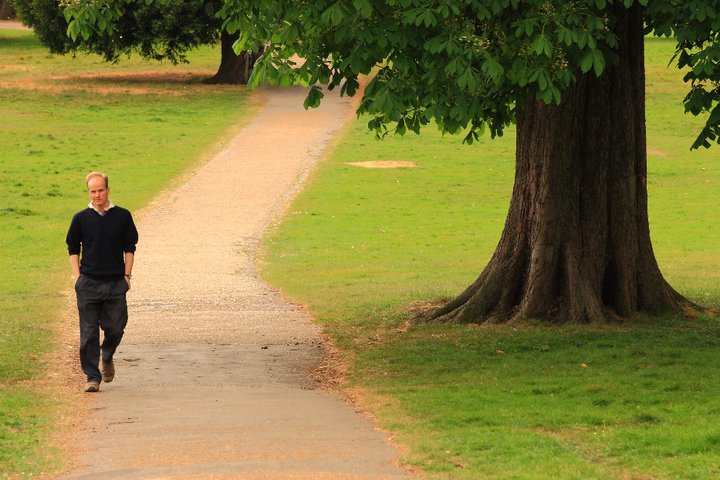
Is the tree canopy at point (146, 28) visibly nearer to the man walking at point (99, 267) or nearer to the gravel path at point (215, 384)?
the gravel path at point (215, 384)

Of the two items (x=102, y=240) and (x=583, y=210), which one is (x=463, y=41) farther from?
(x=583, y=210)

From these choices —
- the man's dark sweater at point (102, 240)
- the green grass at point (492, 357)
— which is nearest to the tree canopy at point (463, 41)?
the man's dark sweater at point (102, 240)

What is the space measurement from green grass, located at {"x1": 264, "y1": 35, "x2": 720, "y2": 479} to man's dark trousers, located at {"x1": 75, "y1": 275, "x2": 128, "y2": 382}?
2.18 m

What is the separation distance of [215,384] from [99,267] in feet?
4.99

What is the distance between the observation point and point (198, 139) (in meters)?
38.7

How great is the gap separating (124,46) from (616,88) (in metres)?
36.3

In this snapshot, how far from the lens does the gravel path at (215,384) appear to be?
26.6ft

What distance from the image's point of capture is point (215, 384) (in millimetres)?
11328

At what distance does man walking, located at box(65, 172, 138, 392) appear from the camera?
1062 cm

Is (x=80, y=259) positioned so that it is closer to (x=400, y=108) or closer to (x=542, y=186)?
(x=400, y=108)

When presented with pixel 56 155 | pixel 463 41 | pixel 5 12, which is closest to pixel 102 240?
pixel 463 41

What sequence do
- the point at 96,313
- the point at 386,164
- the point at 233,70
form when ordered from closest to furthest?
the point at 96,313
the point at 386,164
the point at 233,70

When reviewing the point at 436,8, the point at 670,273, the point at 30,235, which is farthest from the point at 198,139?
the point at 436,8

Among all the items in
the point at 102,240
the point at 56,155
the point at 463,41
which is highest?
the point at 463,41
